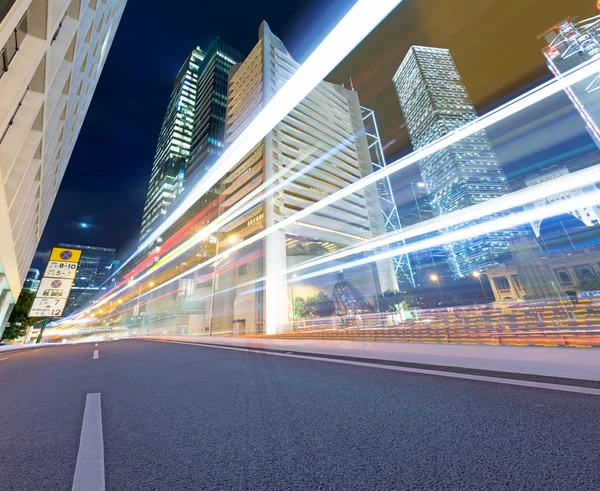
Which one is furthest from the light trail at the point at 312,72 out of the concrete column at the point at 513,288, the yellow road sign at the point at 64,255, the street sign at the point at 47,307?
the concrete column at the point at 513,288

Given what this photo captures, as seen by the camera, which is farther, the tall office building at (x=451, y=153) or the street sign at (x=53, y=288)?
the tall office building at (x=451, y=153)

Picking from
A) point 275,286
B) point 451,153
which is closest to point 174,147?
point 275,286

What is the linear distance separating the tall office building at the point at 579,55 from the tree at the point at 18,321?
227 feet

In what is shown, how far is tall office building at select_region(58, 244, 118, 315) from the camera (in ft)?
449

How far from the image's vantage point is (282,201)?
29.1 metres

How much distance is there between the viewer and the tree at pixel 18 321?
2741cm

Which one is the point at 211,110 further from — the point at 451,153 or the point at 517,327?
the point at 517,327

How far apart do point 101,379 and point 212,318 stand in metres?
30.6

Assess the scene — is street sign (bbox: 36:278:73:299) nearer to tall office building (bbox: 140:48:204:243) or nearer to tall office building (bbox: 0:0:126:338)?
tall office building (bbox: 0:0:126:338)

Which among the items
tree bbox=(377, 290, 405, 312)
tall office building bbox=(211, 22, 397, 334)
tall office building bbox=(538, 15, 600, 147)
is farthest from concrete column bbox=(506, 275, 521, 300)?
tree bbox=(377, 290, 405, 312)

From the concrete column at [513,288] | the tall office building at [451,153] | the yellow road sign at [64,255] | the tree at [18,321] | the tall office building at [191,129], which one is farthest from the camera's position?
the tall office building at [191,129]

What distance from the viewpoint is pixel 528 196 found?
47.8 feet

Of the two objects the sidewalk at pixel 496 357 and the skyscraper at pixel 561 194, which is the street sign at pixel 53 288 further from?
the skyscraper at pixel 561 194

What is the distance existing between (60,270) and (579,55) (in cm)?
6381
